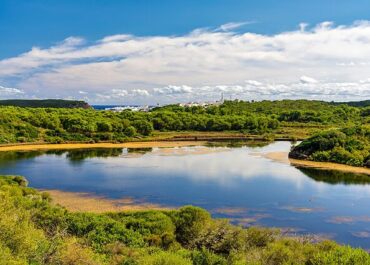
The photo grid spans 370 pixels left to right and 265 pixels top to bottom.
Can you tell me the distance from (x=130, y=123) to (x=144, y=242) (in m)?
92.8

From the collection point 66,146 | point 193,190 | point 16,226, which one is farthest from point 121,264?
point 66,146

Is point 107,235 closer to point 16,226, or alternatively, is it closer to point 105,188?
point 16,226

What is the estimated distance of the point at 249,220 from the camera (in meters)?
37.4

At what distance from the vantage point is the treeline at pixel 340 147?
70.8 m

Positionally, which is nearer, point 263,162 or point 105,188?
point 105,188

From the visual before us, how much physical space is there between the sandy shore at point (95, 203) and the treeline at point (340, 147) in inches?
1608

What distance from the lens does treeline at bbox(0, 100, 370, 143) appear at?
340 feet

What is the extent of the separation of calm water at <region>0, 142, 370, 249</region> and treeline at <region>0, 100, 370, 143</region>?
847 inches

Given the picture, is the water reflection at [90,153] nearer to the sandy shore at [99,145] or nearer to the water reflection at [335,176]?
the sandy shore at [99,145]

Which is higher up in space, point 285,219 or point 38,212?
point 38,212

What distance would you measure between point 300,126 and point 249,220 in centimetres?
9653

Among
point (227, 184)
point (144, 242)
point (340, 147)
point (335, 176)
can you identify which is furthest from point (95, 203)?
point (340, 147)

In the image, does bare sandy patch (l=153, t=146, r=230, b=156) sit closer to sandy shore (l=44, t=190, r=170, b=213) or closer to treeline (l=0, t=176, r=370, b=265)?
→ sandy shore (l=44, t=190, r=170, b=213)

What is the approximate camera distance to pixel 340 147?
7450cm
